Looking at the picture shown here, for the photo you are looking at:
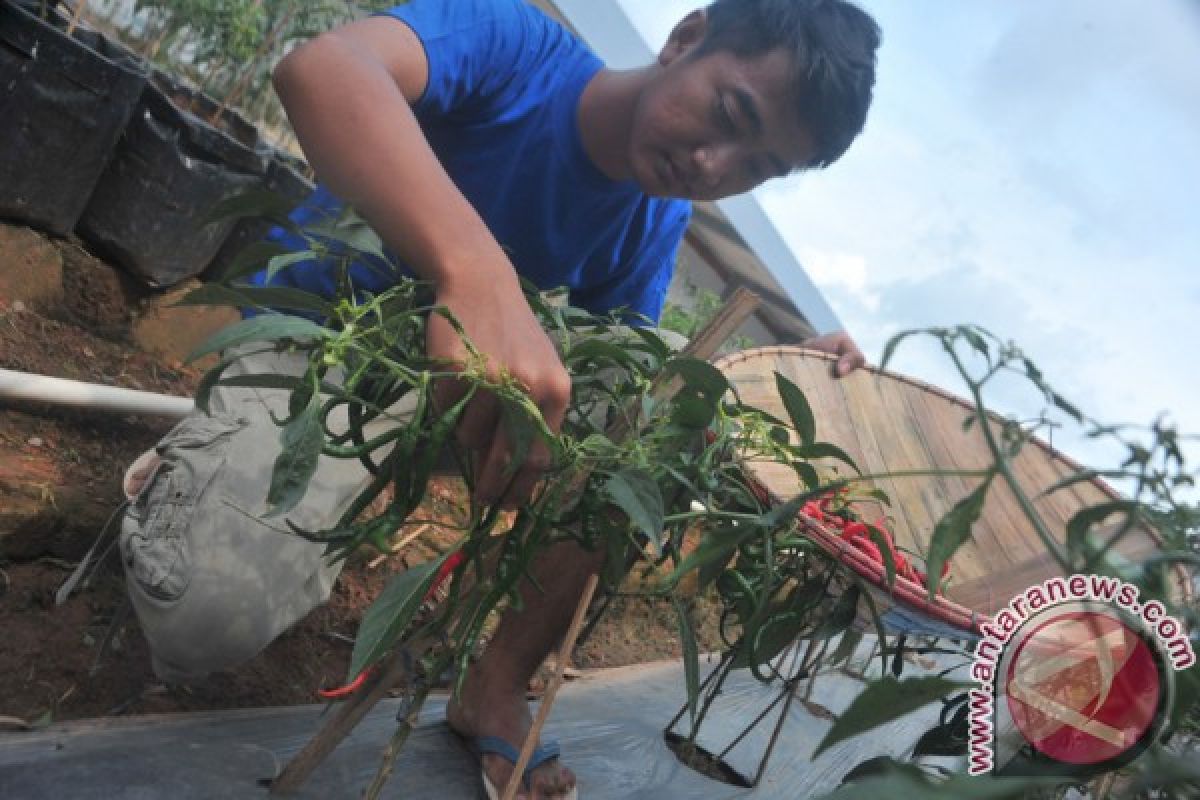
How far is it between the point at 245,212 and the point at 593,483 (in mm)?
298

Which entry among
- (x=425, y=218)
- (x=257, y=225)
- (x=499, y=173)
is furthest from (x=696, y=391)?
(x=257, y=225)

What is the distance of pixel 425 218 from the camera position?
0.69m

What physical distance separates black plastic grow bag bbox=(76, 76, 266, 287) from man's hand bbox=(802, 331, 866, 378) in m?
1.03

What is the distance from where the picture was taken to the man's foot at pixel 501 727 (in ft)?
3.20

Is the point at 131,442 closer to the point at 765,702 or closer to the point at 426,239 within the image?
the point at 426,239

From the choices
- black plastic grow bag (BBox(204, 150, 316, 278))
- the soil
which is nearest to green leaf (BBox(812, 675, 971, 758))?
the soil

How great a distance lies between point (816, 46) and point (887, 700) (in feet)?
2.82

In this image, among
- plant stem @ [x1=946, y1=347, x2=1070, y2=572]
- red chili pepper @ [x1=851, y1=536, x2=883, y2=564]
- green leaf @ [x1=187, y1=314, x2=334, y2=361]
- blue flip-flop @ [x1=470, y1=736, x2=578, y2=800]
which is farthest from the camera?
blue flip-flop @ [x1=470, y1=736, x2=578, y2=800]

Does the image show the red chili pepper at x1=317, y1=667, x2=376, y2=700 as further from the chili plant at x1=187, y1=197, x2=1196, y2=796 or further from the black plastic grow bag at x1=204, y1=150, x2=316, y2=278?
the black plastic grow bag at x1=204, y1=150, x2=316, y2=278

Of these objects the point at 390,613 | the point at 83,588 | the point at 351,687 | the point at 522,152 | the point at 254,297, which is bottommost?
the point at 83,588

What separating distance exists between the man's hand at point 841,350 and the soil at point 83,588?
1.96 feet

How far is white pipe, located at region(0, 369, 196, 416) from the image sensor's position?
1195mm

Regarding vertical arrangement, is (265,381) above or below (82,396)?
above

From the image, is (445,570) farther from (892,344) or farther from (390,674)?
(892,344)
